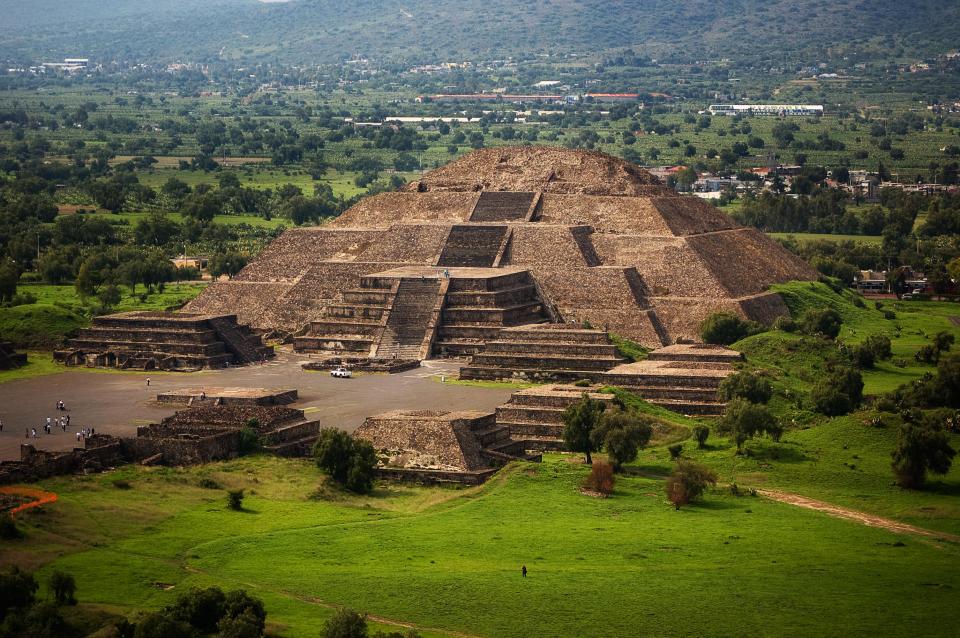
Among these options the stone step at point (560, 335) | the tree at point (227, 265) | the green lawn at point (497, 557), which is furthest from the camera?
the tree at point (227, 265)

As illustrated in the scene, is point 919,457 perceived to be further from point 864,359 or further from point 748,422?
point 864,359

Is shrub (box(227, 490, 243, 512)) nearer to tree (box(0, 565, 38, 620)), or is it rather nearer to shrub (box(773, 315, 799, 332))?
tree (box(0, 565, 38, 620))

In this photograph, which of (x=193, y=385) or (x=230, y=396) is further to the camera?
(x=193, y=385)

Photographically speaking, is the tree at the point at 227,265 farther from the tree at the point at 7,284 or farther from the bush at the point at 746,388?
the bush at the point at 746,388

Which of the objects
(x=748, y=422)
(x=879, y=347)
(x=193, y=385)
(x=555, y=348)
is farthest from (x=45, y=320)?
(x=748, y=422)

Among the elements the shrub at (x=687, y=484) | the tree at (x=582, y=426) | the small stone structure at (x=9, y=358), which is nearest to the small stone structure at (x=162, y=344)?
the small stone structure at (x=9, y=358)

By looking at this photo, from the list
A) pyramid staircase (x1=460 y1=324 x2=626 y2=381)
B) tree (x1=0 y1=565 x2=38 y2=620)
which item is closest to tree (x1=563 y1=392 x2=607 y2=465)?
pyramid staircase (x1=460 y1=324 x2=626 y2=381)
